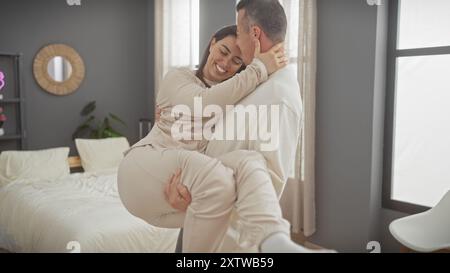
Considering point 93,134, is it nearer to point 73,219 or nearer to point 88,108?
point 88,108

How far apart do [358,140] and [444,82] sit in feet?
0.98

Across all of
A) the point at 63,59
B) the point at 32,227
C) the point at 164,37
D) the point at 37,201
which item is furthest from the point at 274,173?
the point at 37,201

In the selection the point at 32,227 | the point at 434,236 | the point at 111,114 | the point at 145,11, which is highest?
the point at 145,11

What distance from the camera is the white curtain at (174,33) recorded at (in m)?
1.25

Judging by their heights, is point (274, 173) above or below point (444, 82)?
below

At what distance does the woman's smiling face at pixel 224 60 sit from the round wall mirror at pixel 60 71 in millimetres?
972

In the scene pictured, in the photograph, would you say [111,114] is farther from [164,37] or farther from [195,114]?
[195,114]

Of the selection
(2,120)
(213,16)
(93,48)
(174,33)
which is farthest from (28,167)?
(213,16)

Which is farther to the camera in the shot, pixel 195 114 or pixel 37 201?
pixel 37 201

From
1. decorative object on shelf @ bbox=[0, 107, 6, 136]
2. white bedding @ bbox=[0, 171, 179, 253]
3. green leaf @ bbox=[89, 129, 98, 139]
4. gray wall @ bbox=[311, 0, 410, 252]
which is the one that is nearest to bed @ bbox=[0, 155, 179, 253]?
white bedding @ bbox=[0, 171, 179, 253]

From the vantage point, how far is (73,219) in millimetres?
1838

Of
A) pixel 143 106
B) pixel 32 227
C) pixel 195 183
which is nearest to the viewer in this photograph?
pixel 195 183

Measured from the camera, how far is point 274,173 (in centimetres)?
86

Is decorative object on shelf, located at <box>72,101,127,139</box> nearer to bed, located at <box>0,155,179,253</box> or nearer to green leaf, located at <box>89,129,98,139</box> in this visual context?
green leaf, located at <box>89,129,98,139</box>
